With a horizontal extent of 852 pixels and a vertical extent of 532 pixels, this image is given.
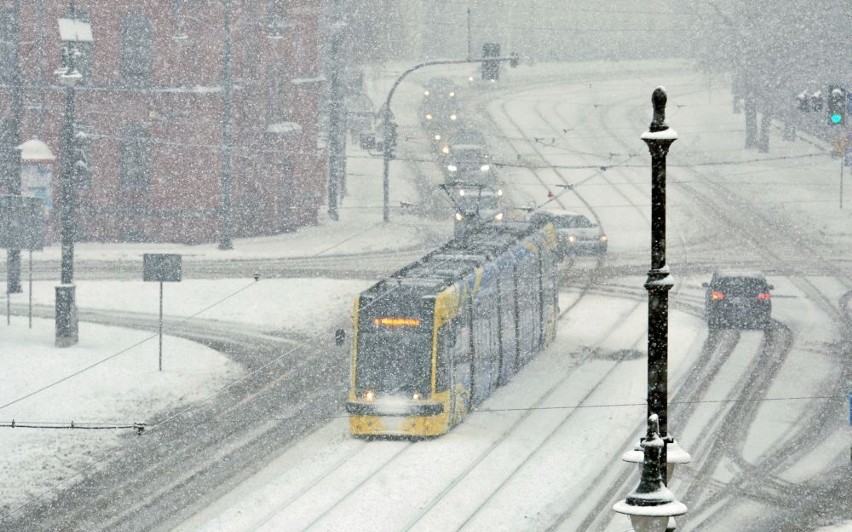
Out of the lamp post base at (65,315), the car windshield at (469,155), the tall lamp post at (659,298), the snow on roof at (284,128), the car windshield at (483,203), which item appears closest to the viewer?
the tall lamp post at (659,298)

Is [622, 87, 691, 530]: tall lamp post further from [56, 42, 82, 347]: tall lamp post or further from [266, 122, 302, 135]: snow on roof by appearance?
[266, 122, 302, 135]: snow on roof

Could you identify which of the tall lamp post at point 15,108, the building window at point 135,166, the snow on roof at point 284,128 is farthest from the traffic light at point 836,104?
the building window at point 135,166

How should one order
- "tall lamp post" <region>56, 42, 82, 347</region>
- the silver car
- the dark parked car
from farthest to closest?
1. the silver car
2. the dark parked car
3. "tall lamp post" <region>56, 42, 82, 347</region>

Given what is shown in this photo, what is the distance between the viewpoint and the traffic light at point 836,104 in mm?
41562

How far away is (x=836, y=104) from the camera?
136ft

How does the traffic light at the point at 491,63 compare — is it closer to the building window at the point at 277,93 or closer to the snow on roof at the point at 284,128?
the snow on roof at the point at 284,128

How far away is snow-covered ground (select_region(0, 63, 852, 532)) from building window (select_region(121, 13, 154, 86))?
18.8ft

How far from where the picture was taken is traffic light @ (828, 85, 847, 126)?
136 ft

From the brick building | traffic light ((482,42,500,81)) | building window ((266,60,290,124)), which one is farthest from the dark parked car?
building window ((266,60,290,124))

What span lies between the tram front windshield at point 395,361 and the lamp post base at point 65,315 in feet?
31.7

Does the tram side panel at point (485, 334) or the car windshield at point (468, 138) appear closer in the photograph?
the tram side panel at point (485, 334)

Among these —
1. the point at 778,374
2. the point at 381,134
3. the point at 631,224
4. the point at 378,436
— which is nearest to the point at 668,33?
the point at 381,134

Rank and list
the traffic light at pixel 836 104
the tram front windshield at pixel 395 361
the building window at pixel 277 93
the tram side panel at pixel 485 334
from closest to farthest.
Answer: the tram front windshield at pixel 395 361 < the tram side panel at pixel 485 334 < the traffic light at pixel 836 104 < the building window at pixel 277 93

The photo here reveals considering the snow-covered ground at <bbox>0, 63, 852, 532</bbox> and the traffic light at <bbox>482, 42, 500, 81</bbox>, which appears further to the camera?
the traffic light at <bbox>482, 42, 500, 81</bbox>
